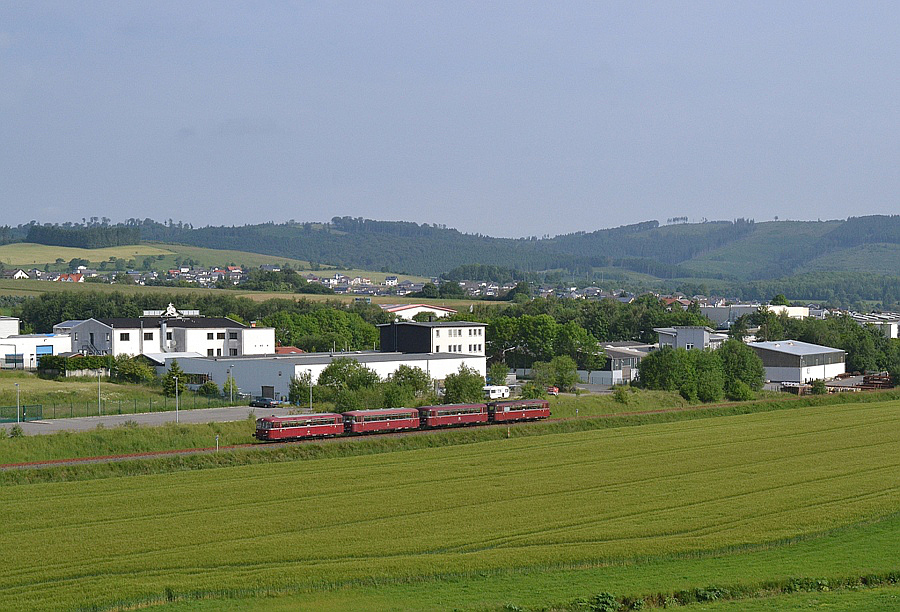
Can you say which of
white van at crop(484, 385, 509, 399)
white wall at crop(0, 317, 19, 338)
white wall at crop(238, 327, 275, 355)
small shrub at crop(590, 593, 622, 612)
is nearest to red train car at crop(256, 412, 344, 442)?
white van at crop(484, 385, 509, 399)

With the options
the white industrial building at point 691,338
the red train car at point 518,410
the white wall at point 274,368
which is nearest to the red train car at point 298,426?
the red train car at point 518,410

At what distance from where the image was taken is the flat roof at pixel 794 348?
101m

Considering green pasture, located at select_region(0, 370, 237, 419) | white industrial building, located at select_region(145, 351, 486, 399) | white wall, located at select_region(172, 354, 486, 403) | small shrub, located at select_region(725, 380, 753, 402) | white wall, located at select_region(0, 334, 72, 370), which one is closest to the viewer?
green pasture, located at select_region(0, 370, 237, 419)

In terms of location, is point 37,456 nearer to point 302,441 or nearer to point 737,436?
point 302,441

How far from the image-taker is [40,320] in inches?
5079

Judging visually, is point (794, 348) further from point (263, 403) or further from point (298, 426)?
point (298, 426)

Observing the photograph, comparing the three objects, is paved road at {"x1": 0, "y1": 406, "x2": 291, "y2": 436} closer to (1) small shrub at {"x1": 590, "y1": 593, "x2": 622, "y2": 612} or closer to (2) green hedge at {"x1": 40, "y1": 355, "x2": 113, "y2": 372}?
(2) green hedge at {"x1": 40, "y1": 355, "x2": 113, "y2": 372}

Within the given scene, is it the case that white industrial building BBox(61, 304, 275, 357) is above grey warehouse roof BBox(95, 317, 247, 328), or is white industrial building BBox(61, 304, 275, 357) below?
below

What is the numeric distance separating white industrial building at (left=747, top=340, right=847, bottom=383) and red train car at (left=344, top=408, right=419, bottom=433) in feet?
174

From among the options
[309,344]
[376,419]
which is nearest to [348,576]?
[376,419]

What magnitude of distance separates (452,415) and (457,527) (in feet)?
90.5

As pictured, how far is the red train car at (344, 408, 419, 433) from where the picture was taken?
5622 centimetres

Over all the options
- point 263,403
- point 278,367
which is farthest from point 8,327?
point 263,403

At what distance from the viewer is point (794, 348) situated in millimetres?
104000
